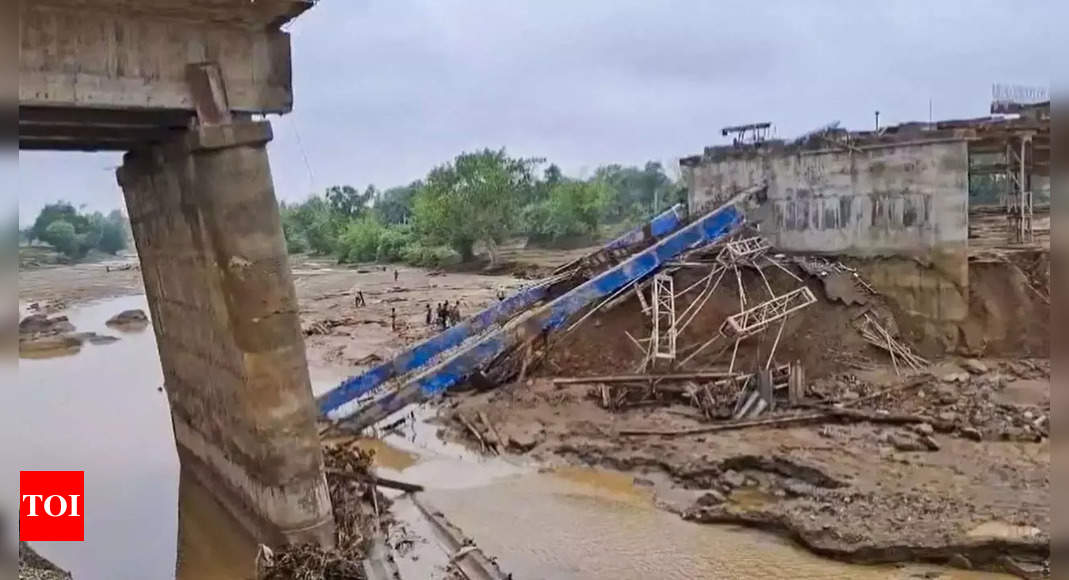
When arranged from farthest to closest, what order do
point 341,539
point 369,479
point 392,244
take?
point 392,244 < point 369,479 < point 341,539

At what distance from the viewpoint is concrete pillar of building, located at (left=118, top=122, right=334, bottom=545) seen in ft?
29.2

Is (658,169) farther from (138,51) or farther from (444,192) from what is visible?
(138,51)

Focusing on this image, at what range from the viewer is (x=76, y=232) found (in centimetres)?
7481

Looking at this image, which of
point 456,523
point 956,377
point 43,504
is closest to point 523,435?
point 456,523

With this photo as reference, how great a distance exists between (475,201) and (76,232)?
44.5 m

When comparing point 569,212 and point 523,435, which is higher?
point 569,212

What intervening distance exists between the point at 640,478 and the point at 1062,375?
11.5 m

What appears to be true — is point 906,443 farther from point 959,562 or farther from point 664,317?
point 664,317

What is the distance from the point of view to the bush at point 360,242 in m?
68.9

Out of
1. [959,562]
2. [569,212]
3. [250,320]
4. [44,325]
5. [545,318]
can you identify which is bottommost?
[959,562]

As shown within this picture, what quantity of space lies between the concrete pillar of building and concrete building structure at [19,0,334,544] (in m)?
0.02

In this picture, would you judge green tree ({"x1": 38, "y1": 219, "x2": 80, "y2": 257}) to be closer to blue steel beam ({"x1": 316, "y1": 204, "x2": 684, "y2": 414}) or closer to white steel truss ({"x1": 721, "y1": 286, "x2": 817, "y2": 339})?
blue steel beam ({"x1": 316, "y1": 204, "x2": 684, "y2": 414})

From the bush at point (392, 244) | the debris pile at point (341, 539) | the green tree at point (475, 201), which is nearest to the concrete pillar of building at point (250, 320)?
the debris pile at point (341, 539)

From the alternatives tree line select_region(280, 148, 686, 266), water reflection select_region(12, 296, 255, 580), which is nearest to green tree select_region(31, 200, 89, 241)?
tree line select_region(280, 148, 686, 266)
